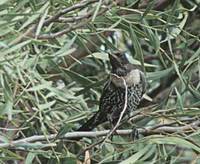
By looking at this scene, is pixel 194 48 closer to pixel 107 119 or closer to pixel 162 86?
pixel 162 86

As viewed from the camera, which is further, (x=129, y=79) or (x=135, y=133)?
(x=129, y=79)

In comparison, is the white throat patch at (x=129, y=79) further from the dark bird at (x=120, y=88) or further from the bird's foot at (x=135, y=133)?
the bird's foot at (x=135, y=133)

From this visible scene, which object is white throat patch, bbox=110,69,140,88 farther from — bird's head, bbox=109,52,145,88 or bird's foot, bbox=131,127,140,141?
bird's foot, bbox=131,127,140,141

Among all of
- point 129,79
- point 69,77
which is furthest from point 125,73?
point 69,77

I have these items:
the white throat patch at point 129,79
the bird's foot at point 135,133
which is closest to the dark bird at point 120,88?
the white throat patch at point 129,79

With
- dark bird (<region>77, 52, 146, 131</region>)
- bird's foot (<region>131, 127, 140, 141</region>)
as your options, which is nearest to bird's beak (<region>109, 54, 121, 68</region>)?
dark bird (<region>77, 52, 146, 131</region>)

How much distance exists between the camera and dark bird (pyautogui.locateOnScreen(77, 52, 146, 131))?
222cm

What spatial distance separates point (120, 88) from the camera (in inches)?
88.8

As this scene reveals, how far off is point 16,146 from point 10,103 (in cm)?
18

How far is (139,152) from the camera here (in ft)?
5.39

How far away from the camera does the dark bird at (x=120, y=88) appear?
2.22 metres

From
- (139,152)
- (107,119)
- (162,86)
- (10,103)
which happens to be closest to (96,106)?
(107,119)

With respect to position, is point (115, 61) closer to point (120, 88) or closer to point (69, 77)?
point (120, 88)

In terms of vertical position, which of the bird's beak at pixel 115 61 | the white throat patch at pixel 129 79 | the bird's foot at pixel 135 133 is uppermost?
the bird's beak at pixel 115 61
